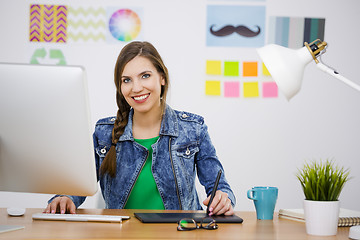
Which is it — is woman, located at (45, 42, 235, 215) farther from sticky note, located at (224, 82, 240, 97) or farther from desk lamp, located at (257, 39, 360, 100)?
sticky note, located at (224, 82, 240, 97)

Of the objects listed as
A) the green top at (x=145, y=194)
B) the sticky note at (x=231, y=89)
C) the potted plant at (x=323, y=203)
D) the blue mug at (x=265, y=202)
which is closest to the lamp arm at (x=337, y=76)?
the potted plant at (x=323, y=203)

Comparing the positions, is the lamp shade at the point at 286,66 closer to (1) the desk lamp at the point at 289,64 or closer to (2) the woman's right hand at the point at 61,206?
(1) the desk lamp at the point at 289,64

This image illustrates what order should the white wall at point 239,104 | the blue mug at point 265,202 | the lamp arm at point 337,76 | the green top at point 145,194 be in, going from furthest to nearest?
the white wall at point 239,104 < the green top at point 145,194 < the blue mug at point 265,202 < the lamp arm at point 337,76

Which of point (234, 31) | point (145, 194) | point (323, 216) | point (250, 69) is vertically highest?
point (234, 31)

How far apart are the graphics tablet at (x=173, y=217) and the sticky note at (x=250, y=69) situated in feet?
5.96

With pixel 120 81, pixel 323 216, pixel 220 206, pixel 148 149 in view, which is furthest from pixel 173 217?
pixel 120 81

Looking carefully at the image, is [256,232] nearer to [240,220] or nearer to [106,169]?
[240,220]

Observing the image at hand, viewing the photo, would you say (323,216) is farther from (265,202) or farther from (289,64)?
(289,64)

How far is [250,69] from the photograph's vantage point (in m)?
3.16

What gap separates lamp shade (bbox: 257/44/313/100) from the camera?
1276 mm

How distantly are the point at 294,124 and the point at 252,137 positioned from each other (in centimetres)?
31

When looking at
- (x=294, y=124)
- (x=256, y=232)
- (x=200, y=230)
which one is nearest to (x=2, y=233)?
(x=200, y=230)

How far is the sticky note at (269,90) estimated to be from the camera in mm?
3160

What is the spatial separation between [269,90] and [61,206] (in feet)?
6.57
